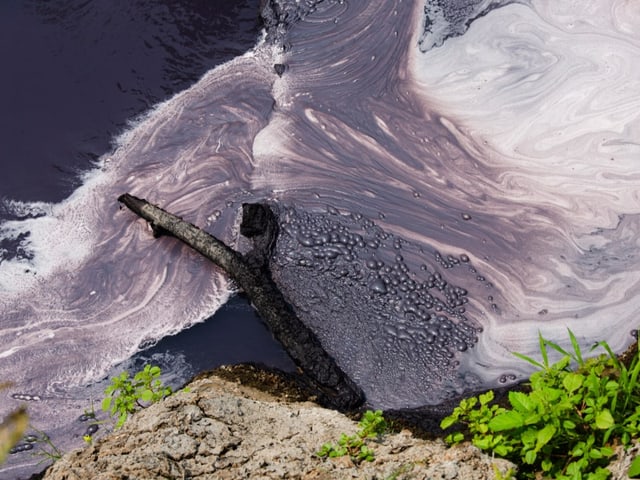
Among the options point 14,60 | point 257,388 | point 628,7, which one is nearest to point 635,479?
point 257,388

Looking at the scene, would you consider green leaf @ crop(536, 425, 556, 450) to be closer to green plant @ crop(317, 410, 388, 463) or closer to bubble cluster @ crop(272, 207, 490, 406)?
green plant @ crop(317, 410, 388, 463)

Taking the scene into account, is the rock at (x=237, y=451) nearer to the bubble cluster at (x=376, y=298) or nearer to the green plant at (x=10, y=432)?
the bubble cluster at (x=376, y=298)

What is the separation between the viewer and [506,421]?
7.13ft

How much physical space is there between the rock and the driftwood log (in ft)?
1.55

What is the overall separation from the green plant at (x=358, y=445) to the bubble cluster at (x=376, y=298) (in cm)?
73

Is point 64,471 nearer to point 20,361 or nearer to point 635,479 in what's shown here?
point 20,361

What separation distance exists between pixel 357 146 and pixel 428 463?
2.16 meters

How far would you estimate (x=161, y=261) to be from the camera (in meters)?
3.77

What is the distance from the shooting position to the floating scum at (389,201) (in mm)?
3445

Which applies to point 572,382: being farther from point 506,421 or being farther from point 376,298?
point 376,298

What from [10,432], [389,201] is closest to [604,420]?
[10,432]

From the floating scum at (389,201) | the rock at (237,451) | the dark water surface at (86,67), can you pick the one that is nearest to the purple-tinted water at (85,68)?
the dark water surface at (86,67)

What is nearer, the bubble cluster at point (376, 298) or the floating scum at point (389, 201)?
the bubble cluster at point (376, 298)

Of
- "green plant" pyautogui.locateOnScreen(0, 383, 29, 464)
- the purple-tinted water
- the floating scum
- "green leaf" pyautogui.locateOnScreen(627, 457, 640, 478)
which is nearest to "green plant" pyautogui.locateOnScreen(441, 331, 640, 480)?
"green leaf" pyautogui.locateOnScreen(627, 457, 640, 478)
